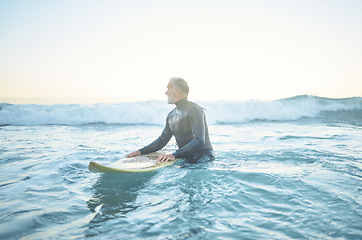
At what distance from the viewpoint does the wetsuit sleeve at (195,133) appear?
4.18 meters

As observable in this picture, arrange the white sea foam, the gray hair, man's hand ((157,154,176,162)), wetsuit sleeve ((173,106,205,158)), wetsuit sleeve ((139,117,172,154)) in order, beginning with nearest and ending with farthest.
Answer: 1. man's hand ((157,154,176,162))
2. wetsuit sleeve ((173,106,205,158))
3. the gray hair
4. wetsuit sleeve ((139,117,172,154))
5. the white sea foam

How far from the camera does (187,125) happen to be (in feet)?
14.7

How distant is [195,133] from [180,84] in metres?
0.95

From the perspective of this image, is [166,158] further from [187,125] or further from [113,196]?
[113,196]

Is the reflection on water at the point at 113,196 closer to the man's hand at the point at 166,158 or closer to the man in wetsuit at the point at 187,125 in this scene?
the man's hand at the point at 166,158

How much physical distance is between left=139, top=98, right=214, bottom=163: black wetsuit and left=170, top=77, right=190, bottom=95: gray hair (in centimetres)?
18

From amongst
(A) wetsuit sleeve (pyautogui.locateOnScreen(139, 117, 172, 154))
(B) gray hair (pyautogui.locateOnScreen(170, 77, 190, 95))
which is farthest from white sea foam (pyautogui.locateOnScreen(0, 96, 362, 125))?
(B) gray hair (pyautogui.locateOnScreen(170, 77, 190, 95))

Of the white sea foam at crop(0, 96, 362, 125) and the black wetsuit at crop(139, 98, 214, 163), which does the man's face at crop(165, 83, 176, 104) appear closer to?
the black wetsuit at crop(139, 98, 214, 163)

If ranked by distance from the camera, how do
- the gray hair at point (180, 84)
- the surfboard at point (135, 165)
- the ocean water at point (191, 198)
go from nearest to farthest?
the ocean water at point (191, 198)
the surfboard at point (135, 165)
the gray hair at point (180, 84)

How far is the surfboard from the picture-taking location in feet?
11.4

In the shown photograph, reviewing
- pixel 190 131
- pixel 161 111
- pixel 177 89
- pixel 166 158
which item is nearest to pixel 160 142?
pixel 190 131

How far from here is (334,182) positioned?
3.50 metres

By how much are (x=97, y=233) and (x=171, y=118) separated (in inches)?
112

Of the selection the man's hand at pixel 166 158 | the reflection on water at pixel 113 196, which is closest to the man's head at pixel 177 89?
the man's hand at pixel 166 158
